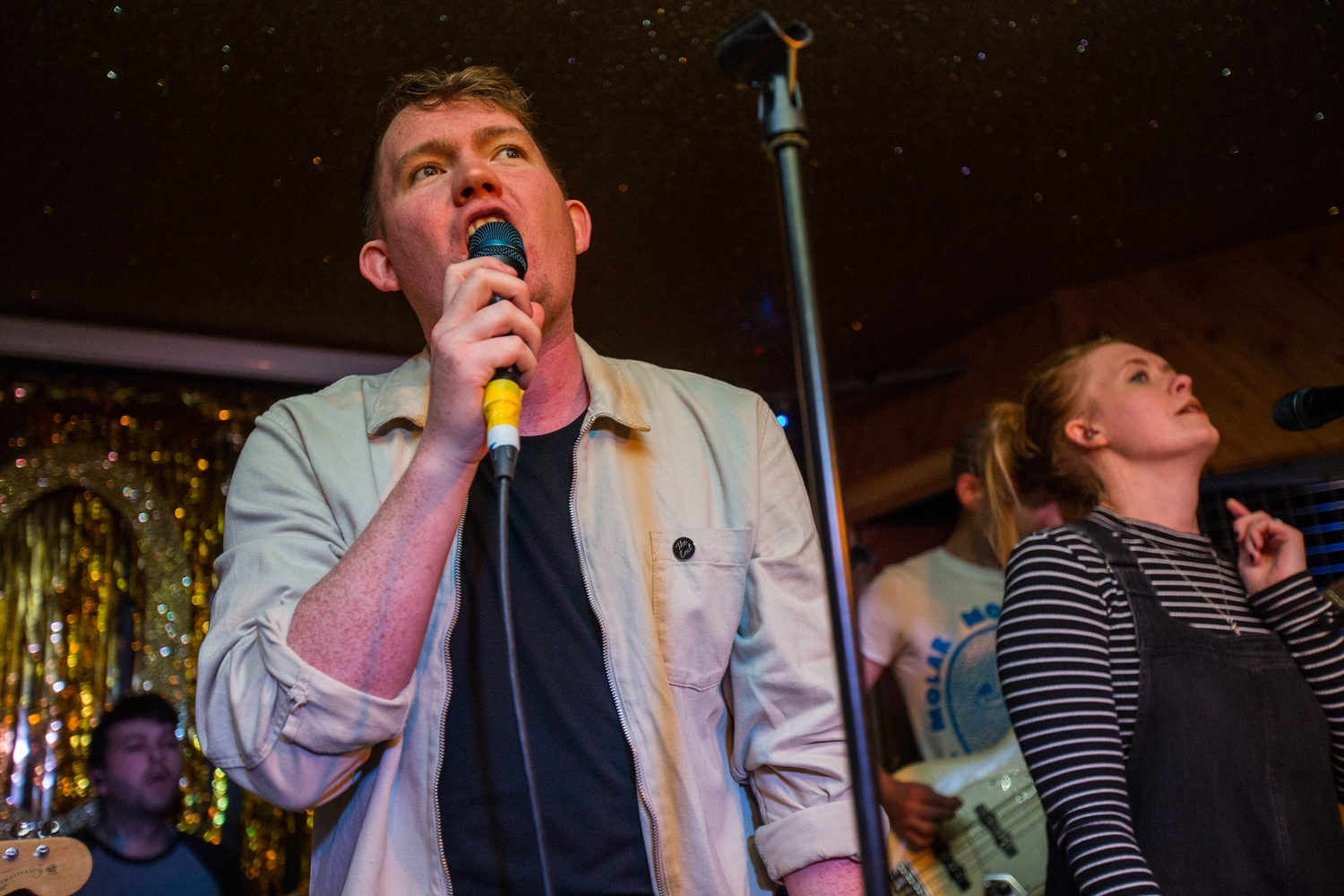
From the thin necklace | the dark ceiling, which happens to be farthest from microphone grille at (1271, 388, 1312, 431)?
the dark ceiling

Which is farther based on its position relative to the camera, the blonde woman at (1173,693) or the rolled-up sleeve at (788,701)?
the blonde woman at (1173,693)

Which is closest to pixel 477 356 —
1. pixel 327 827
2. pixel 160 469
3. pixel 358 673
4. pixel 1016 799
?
pixel 358 673

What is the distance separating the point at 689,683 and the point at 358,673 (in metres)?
0.39

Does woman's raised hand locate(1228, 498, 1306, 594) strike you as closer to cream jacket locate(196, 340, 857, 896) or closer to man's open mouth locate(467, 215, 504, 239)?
cream jacket locate(196, 340, 857, 896)

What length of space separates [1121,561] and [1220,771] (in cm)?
34

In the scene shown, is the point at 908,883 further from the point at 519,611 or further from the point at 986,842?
the point at 519,611

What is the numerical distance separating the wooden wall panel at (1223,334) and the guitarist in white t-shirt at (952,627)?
5.75ft

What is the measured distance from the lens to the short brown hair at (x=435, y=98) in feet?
4.88

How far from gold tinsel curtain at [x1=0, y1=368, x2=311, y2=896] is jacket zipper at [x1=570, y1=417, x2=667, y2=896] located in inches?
133

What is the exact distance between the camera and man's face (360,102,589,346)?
1.31 meters

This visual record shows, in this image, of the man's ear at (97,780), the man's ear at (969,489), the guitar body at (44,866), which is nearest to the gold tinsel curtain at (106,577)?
the man's ear at (97,780)

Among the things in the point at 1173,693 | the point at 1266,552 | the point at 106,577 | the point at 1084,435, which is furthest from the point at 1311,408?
the point at 106,577

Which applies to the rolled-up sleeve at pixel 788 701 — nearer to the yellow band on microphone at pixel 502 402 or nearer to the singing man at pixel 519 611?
the singing man at pixel 519 611

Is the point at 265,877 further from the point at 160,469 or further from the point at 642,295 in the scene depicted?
the point at 642,295
